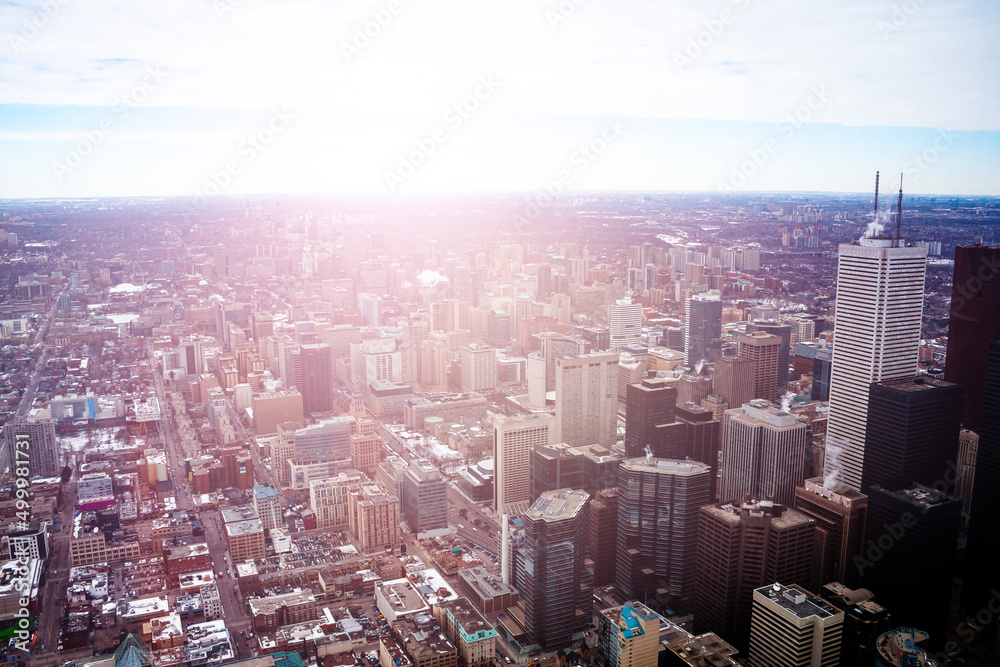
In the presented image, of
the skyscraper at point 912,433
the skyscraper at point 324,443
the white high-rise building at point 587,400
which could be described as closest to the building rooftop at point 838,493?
the skyscraper at point 912,433

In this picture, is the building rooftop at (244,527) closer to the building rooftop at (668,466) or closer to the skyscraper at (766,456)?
the building rooftop at (668,466)

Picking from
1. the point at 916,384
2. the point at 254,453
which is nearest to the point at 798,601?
the point at 916,384

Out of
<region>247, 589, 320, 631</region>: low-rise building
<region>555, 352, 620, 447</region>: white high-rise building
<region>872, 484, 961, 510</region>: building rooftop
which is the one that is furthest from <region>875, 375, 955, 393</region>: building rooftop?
<region>247, 589, 320, 631</region>: low-rise building

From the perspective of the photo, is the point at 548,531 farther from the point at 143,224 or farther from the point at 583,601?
the point at 143,224

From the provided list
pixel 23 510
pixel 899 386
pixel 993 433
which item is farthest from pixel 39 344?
pixel 993 433

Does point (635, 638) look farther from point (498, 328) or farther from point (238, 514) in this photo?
point (498, 328)

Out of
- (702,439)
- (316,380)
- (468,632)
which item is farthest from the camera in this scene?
(316,380)
